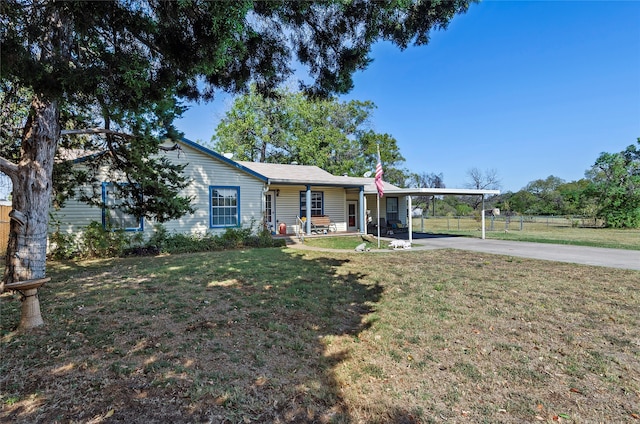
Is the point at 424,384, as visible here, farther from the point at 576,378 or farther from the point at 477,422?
the point at 576,378

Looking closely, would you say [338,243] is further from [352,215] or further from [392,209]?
[392,209]

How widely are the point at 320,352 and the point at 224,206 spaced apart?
10.2 m

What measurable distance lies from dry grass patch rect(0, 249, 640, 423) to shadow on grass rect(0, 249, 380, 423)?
0.02m

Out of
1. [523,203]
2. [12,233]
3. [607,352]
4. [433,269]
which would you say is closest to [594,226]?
[523,203]

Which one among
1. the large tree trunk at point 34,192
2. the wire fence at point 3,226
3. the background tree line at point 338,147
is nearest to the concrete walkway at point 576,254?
the large tree trunk at point 34,192

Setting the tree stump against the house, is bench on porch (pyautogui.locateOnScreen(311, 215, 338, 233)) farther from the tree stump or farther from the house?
the tree stump

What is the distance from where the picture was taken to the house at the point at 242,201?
1075 cm

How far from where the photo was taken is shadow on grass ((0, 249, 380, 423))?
2432 millimetres

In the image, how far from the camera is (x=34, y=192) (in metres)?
4.52

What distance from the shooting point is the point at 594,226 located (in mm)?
25656

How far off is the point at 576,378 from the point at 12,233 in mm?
7794

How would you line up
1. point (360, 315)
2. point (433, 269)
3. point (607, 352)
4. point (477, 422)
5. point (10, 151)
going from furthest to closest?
point (433, 269) < point (10, 151) < point (360, 315) < point (607, 352) < point (477, 422)

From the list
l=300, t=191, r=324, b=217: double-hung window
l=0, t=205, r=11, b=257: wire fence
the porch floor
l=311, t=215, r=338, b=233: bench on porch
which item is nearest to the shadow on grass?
l=0, t=205, r=11, b=257: wire fence

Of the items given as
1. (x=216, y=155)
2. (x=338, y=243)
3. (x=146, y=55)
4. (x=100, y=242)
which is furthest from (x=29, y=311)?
(x=338, y=243)
